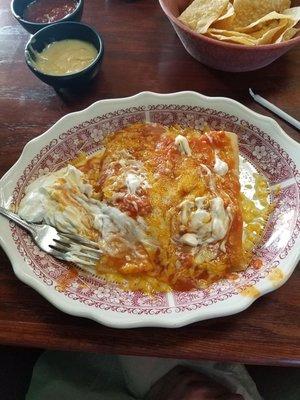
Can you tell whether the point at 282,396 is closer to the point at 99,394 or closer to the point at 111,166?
the point at 99,394

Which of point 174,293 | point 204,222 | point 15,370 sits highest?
point 204,222

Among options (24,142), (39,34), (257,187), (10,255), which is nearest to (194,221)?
(257,187)

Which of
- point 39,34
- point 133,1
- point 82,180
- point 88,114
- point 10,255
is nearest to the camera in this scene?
point 10,255

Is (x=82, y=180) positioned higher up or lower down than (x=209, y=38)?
lower down

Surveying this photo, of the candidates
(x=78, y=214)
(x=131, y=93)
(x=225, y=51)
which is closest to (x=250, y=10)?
(x=225, y=51)

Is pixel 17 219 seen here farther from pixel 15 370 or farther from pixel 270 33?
pixel 270 33

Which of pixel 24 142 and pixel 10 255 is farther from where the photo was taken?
pixel 24 142
